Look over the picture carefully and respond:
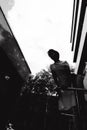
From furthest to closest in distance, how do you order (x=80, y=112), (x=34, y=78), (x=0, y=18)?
(x=34, y=78), (x=0, y=18), (x=80, y=112)

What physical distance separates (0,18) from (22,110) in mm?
6842

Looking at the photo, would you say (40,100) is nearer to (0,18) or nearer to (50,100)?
(50,100)

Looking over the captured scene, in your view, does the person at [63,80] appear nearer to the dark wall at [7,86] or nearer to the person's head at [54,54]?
the person's head at [54,54]

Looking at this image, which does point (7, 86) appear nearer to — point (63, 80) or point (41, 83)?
point (63, 80)

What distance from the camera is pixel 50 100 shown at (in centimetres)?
1109

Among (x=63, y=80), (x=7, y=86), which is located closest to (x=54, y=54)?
(x=63, y=80)

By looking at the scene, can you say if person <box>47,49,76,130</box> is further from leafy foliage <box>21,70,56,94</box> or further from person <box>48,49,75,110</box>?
leafy foliage <box>21,70,56,94</box>

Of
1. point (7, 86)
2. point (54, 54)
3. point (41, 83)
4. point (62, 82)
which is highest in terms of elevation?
point (41, 83)

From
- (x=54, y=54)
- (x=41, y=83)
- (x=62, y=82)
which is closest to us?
(x=62, y=82)

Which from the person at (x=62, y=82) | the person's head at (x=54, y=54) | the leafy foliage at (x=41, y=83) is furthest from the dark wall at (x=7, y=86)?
the leafy foliage at (x=41, y=83)

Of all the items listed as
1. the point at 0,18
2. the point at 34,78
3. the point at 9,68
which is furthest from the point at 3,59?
the point at 34,78

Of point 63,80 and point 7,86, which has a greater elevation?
point 7,86

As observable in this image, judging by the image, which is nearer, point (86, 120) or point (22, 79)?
point (86, 120)

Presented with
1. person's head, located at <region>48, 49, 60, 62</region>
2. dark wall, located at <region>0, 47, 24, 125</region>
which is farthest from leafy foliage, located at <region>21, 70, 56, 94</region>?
person's head, located at <region>48, 49, 60, 62</region>
